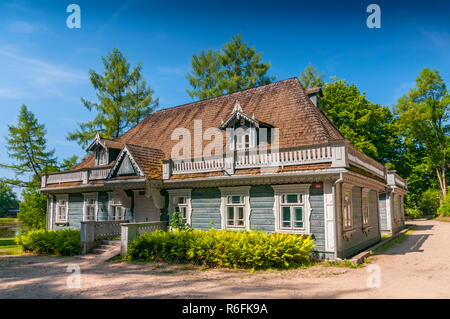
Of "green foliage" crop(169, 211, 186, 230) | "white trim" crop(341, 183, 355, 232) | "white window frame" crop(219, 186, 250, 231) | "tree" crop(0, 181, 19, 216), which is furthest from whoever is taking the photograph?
"tree" crop(0, 181, 19, 216)

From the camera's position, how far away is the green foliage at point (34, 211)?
2481cm

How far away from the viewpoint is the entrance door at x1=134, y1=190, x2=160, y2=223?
18.2 m

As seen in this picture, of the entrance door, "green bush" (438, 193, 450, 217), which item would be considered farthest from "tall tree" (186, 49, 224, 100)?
"green bush" (438, 193, 450, 217)

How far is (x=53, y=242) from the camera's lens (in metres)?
16.9

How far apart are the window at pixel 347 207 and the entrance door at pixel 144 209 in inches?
385

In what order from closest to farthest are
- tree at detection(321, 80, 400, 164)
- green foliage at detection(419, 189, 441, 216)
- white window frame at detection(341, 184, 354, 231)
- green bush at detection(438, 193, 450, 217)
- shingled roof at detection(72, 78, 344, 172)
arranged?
white window frame at detection(341, 184, 354, 231), shingled roof at detection(72, 78, 344, 172), tree at detection(321, 80, 400, 164), green bush at detection(438, 193, 450, 217), green foliage at detection(419, 189, 441, 216)

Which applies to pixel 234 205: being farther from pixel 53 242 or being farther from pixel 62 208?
pixel 62 208

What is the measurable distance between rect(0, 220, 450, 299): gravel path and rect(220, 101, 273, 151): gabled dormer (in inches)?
253

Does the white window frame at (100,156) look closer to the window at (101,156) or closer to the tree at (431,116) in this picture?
the window at (101,156)

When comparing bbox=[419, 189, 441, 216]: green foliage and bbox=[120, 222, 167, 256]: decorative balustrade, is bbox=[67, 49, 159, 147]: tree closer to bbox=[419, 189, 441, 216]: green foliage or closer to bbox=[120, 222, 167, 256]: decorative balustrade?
bbox=[120, 222, 167, 256]: decorative balustrade

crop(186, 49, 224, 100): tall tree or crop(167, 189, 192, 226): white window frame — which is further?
crop(186, 49, 224, 100): tall tree

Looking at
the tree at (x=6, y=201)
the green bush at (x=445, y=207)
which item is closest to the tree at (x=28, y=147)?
the green bush at (x=445, y=207)

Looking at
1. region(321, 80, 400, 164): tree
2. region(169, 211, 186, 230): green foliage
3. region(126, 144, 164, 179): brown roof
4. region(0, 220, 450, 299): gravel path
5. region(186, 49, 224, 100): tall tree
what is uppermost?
region(186, 49, 224, 100): tall tree
